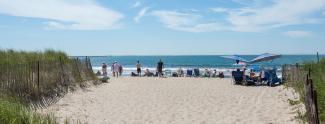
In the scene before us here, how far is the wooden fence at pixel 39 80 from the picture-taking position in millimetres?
12055

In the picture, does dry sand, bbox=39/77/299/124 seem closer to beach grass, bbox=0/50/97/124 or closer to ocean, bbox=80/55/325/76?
beach grass, bbox=0/50/97/124

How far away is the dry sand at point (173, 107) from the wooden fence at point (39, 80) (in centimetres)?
44

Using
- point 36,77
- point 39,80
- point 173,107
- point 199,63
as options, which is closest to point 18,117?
point 173,107

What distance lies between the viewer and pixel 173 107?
1294cm

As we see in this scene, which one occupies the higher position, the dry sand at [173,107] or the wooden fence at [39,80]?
the wooden fence at [39,80]

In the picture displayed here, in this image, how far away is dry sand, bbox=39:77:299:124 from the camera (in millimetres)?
10688

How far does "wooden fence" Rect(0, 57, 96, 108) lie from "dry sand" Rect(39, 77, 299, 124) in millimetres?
438

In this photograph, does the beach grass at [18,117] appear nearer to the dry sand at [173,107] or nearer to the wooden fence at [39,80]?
the dry sand at [173,107]

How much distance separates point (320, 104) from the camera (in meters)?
8.34

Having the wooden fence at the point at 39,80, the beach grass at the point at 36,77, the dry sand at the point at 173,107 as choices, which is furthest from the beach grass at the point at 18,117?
the wooden fence at the point at 39,80

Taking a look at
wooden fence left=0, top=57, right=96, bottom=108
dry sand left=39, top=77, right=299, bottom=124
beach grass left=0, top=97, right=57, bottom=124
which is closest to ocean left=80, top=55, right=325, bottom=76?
dry sand left=39, top=77, right=299, bottom=124

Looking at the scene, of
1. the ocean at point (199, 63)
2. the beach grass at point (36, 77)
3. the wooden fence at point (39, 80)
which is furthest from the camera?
the ocean at point (199, 63)

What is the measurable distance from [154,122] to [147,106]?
282 centimetres

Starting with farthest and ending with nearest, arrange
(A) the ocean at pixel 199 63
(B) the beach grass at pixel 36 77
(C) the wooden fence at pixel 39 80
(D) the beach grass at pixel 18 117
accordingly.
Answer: (A) the ocean at pixel 199 63, (C) the wooden fence at pixel 39 80, (B) the beach grass at pixel 36 77, (D) the beach grass at pixel 18 117
